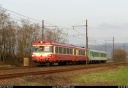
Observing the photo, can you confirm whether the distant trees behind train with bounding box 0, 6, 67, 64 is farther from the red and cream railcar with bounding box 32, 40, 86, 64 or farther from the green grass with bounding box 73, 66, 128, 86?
the green grass with bounding box 73, 66, 128, 86

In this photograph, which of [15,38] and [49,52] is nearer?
[49,52]

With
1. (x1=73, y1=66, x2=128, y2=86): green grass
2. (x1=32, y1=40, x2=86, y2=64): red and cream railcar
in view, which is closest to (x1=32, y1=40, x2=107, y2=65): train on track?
(x1=32, y1=40, x2=86, y2=64): red and cream railcar

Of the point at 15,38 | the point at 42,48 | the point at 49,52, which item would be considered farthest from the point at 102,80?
the point at 15,38

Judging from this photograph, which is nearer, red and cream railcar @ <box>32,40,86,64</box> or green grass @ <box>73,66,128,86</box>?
green grass @ <box>73,66,128,86</box>

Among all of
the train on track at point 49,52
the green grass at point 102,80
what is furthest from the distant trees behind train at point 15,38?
the green grass at point 102,80

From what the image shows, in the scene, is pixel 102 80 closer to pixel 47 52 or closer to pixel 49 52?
pixel 49 52

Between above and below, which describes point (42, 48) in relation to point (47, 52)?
above

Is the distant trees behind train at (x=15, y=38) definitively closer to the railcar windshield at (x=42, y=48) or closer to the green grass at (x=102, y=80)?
the railcar windshield at (x=42, y=48)

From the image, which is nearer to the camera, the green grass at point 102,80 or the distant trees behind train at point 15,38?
the green grass at point 102,80

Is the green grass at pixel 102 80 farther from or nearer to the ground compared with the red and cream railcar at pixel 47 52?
nearer to the ground

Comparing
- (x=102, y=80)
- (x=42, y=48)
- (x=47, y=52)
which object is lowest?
(x=102, y=80)

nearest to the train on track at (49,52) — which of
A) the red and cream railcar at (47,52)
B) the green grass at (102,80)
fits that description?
the red and cream railcar at (47,52)

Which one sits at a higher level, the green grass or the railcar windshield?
the railcar windshield

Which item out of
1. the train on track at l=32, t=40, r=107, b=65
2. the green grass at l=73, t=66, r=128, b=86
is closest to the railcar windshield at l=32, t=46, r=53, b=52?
the train on track at l=32, t=40, r=107, b=65
